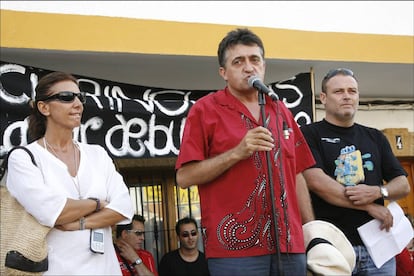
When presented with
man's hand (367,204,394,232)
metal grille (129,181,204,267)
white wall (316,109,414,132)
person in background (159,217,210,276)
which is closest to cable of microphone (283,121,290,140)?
man's hand (367,204,394,232)

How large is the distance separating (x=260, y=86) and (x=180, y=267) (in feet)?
13.5

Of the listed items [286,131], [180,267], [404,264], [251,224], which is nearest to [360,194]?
[286,131]

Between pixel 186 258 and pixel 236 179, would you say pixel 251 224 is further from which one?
pixel 186 258

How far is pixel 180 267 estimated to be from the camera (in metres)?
6.36

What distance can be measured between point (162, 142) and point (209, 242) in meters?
2.60

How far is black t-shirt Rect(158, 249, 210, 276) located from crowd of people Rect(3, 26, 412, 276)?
10.4 feet

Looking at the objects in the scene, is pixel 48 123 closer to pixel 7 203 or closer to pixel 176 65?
pixel 7 203

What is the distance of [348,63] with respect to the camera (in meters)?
5.99

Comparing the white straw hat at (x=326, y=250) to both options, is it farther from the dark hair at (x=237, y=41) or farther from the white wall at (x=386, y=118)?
the white wall at (x=386, y=118)

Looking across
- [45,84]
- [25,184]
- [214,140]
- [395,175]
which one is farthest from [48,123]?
[395,175]

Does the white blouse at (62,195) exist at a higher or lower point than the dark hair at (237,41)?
lower

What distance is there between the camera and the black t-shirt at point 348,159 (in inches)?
→ 133

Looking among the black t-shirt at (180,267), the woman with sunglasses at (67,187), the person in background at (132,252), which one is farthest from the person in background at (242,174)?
the black t-shirt at (180,267)

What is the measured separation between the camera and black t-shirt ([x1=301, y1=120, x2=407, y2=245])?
11.1 feet
